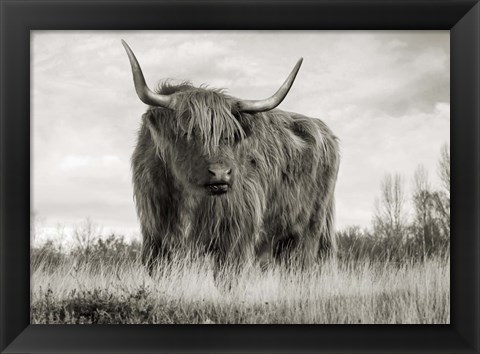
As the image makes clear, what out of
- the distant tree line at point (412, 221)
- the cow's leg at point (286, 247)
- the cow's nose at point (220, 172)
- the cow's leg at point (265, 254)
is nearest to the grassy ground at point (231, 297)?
the distant tree line at point (412, 221)

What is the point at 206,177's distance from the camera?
6.32 metres

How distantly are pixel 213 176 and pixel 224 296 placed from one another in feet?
2.90

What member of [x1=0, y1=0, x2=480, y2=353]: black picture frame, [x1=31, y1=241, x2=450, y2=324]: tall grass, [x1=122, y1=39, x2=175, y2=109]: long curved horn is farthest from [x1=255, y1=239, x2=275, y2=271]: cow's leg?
[x1=122, y1=39, x2=175, y2=109]: long curved horn

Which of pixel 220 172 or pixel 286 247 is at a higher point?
pixel 220 172

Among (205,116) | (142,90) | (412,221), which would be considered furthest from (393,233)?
(142,90)

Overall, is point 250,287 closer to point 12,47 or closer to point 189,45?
point 189,45

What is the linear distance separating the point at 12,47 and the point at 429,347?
11.5 ft

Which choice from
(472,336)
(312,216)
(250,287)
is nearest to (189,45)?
(250,287)

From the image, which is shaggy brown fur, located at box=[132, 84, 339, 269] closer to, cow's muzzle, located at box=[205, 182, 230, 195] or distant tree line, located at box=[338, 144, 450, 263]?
cow's muzzle, located at box=[205, 182, 230, 195]

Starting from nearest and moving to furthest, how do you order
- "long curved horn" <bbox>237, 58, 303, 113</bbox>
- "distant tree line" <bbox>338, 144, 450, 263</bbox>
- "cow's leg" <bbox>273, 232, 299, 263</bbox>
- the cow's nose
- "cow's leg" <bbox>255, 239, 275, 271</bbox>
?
"distant tree line" <bbox>338, 144, 450, 263</bbox> → "long curved horn" <bbox>237, 58, 303, 113</bbox> → the cow's nose → "cow's leg" <bbox>255, 239, 275, 271</bbox> → "cow's leg" <bbox>273, 232, 299, 263</bbox>

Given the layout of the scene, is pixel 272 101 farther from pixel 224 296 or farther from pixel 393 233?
pixel 224 296

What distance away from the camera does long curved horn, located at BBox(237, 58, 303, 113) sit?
6.05 m

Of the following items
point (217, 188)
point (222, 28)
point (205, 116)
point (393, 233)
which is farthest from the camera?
point (205, 116)

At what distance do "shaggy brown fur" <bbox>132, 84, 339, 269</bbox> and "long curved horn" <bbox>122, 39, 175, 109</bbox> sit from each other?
95mm
